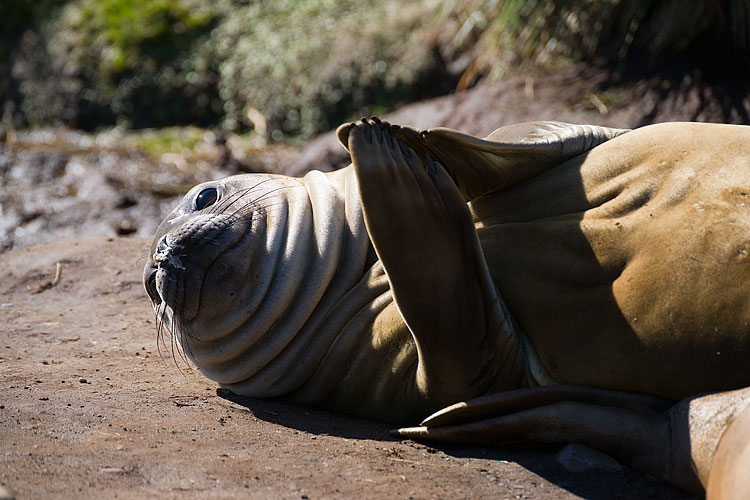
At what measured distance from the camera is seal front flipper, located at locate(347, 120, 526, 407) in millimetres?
2711

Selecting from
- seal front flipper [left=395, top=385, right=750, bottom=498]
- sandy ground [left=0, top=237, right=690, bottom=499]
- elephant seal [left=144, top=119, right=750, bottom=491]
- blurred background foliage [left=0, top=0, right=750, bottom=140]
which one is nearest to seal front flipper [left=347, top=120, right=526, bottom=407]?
elephant seal [left=144, top=119, right=750, bottom=491]

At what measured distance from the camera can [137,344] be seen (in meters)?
4.11

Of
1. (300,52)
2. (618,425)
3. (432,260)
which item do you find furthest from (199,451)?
(300,52)

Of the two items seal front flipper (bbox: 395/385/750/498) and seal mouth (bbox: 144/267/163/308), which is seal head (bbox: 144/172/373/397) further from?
seal front flipper (bbox: 395/385/750/498)

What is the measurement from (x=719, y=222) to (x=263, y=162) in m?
6.44

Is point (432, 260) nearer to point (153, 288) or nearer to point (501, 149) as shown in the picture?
point (501, 149)

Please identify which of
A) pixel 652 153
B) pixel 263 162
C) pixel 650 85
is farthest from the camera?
pixel 263 162

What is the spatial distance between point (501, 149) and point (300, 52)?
23.6ft

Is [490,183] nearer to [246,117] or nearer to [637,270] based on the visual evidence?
[637,270]

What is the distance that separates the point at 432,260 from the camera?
2744 mm

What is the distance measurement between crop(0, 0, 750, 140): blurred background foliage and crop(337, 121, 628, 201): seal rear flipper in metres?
3.73

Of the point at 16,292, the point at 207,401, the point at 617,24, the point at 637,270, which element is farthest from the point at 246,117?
the point at 637,270

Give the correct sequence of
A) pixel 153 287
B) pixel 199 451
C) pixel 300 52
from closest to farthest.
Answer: pixel 199 451 → pixel 153 287 → pixel 300 52

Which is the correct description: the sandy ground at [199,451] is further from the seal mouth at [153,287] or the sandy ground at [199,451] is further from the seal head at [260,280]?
the seal mouth at [153,287]
